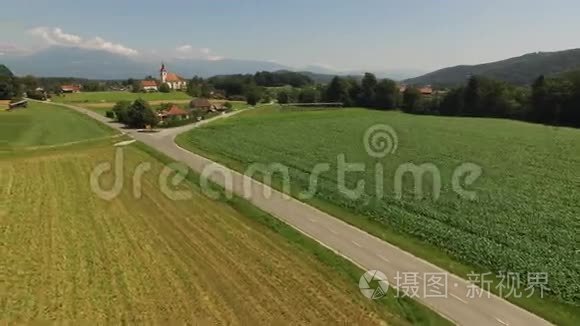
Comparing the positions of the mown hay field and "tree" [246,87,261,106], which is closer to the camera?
the mown hay field

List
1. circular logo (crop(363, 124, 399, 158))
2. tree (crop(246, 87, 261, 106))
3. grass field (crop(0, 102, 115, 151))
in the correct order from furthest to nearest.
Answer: tree (crop(246, 87, 261, 106)) → grass field (crop(0, 102, 115, 151)) → circular logo (crop(363, 124, 399, 158))

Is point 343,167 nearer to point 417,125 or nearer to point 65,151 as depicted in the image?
point 65,151

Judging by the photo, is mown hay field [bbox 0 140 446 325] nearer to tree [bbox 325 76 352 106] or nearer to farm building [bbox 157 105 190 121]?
farm building [bbox 157 105 190 121]

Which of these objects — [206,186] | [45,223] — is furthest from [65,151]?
[45,223]

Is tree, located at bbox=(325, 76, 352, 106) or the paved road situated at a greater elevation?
tree, located at bbox=(325, 76, 352, 106)

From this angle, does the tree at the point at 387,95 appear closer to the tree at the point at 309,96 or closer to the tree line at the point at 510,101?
the tree line at the point at 510,101

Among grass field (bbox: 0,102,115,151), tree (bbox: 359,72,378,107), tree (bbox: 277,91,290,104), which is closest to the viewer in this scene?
grass field (bbox: 0,102,115,151)

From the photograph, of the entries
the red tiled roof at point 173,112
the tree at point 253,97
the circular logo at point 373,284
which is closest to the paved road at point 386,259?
the circular logo at point 373,284

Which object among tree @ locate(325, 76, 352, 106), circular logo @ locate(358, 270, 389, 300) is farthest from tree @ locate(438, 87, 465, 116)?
circular logo @ locate(358, 270, 389, 300)

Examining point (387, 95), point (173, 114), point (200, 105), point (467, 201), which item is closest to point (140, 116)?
point (173, 114)
